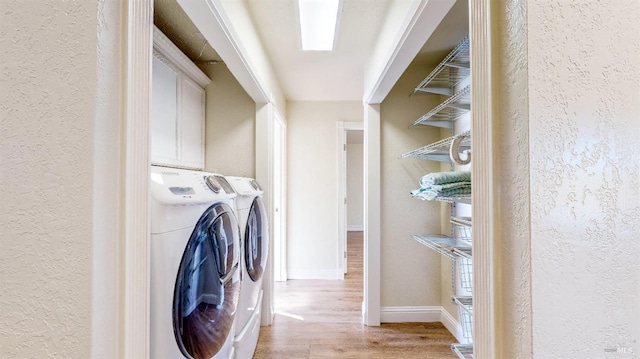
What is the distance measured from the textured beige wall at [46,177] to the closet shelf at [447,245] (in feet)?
5.58

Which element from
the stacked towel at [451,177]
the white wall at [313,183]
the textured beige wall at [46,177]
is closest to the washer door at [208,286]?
the textured beige wall at [46,177]

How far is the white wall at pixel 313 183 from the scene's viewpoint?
3779 mm

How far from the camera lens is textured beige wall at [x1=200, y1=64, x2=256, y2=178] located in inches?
97.5

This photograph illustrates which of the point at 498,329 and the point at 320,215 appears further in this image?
the point at 320,215

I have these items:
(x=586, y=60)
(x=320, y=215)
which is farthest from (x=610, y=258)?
(x=320, y=215)

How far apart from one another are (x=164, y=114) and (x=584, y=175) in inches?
80.6

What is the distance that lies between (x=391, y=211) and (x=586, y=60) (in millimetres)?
2025

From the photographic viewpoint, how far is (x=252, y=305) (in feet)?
6.47

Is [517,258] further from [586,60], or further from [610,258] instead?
[586,60]

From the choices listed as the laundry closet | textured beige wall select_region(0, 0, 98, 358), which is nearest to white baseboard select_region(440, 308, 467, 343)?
the laundry closet

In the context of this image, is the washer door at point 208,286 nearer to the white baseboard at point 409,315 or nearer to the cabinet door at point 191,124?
the cabinet door at point 191,124

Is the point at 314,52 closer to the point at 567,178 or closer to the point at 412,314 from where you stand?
the point at 567,178

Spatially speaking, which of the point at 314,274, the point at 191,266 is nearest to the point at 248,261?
the point at 191,266

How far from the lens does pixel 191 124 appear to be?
2.24m
